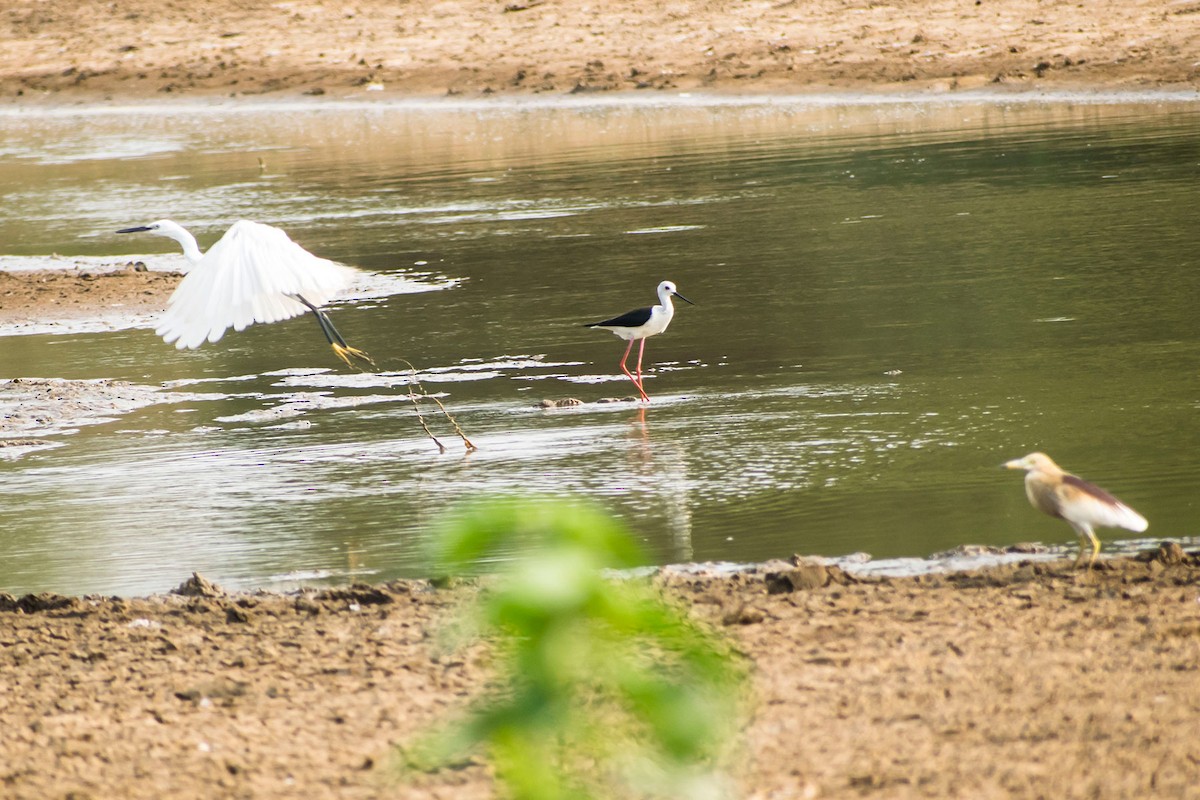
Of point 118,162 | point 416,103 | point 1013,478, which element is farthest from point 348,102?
point 1013,478

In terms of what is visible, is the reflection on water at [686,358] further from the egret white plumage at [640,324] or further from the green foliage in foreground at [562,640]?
the green foliage in foreground at [562,640]

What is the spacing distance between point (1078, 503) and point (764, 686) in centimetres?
165

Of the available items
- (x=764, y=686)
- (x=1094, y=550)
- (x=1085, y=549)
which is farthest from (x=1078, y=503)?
(x=764, y=686)

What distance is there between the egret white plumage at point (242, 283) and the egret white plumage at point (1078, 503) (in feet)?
14.0

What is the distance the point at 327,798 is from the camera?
4.45 metres

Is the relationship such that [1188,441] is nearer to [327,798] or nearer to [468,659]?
[468,659]

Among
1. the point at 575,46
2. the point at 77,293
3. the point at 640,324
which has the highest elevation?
the point at 575,46

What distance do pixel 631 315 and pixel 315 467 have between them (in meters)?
2.87

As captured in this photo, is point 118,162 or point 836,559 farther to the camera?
point 118,162

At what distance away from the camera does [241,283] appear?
885 cm

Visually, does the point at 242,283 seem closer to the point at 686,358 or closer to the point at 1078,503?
the point at 686,358

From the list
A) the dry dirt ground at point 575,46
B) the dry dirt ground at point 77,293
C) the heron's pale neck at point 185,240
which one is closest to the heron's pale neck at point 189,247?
the heron's pale neck at point 185,240

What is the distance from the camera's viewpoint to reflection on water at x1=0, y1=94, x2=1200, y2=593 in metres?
7.80

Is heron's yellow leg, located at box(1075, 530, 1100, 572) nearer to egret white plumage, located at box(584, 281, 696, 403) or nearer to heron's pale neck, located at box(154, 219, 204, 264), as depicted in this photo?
egret white plumage, located at box(584, 281, 696, 403)
